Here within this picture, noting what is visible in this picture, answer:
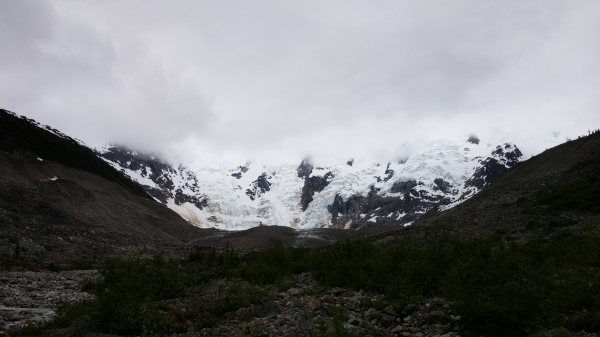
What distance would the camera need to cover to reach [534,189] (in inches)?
1906

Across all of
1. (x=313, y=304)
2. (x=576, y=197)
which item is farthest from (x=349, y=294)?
(x=576, y=197)

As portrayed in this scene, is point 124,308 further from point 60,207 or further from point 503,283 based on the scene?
point 60,207

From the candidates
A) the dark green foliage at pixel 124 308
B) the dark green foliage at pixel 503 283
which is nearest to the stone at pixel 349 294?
the dark green foliage at pixel 503 283

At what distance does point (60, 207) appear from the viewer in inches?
2766

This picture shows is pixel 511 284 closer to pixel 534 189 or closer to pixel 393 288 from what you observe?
pixel 393 288

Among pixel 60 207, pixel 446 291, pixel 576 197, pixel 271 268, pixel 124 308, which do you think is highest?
pixel 60 207

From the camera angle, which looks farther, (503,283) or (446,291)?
(446,291)

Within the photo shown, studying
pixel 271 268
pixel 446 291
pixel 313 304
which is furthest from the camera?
pixel 271 268

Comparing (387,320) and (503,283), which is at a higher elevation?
(503,283)

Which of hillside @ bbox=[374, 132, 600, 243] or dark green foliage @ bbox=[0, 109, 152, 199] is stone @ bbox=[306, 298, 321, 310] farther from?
dark green foliage @ bbox=[0, 109, 152, 199]

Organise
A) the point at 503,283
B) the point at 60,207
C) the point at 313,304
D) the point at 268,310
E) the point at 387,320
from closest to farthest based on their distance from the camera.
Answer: the point at 503,283 < the point at 387,320 < the point at 268,310 < the point at 313,304 < the point at 60,207

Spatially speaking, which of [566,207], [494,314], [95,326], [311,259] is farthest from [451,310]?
[566,207]

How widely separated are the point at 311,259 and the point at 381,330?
22.5m

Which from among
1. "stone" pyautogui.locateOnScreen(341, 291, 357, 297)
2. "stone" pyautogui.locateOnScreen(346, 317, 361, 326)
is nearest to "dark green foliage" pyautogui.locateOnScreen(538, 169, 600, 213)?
"stone" pyautogui.locateOnScreen(341, 291, 357, 297)
